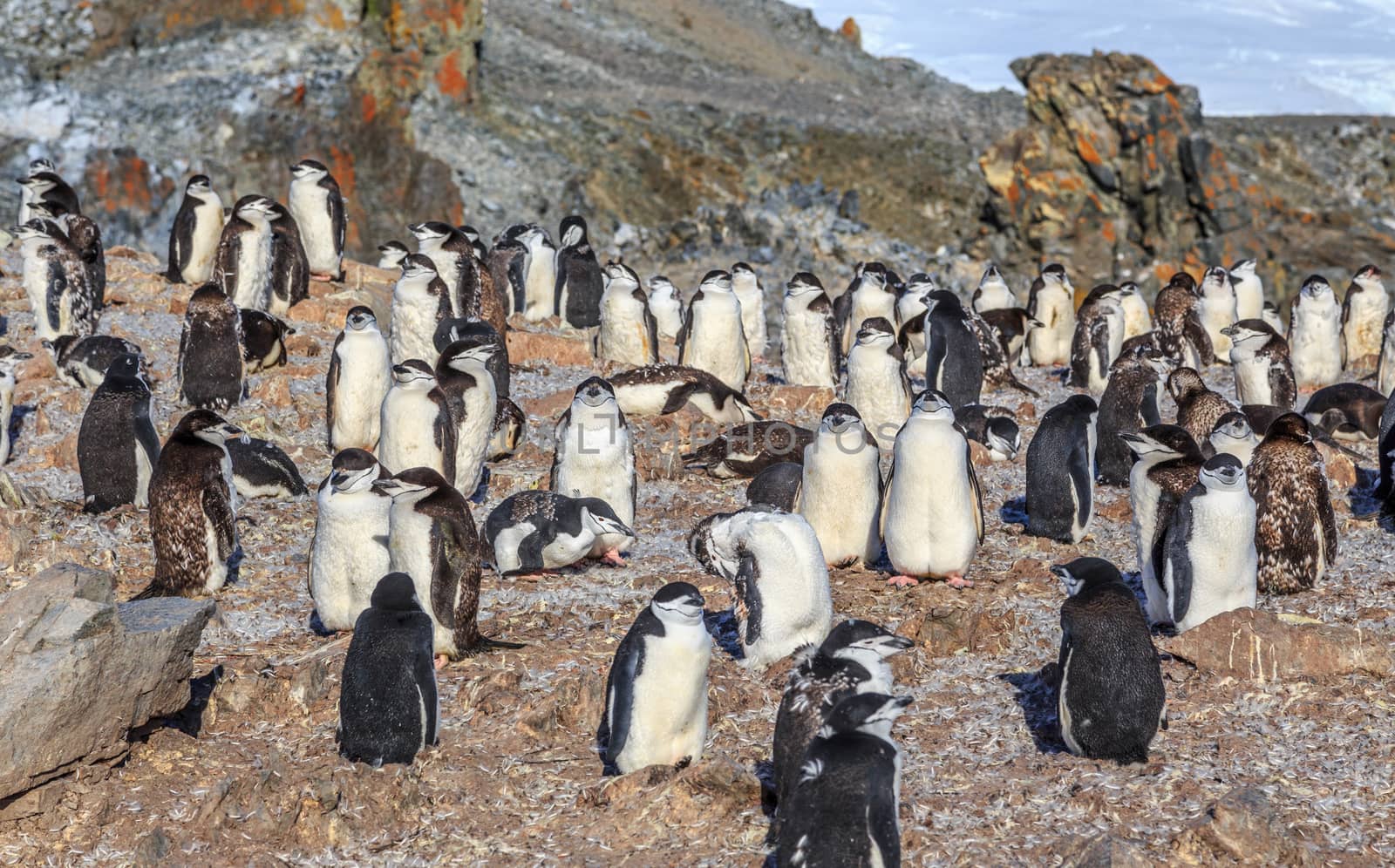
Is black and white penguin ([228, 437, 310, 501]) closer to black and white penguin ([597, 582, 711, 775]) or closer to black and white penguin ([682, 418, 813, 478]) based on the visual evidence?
black and white penguin ([682, 418, 813, 478])

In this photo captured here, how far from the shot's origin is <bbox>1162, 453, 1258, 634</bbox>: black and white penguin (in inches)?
284

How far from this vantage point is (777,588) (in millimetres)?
7047

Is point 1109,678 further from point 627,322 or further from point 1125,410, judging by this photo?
point 627,322

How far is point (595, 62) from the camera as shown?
4556cm

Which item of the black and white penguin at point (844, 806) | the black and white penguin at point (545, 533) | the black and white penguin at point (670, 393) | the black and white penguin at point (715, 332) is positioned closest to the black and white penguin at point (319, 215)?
the black and white penguin at point (715, 332)

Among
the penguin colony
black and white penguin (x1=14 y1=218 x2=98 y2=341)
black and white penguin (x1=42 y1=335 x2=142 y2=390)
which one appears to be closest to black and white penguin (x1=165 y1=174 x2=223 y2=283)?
the penguin colony

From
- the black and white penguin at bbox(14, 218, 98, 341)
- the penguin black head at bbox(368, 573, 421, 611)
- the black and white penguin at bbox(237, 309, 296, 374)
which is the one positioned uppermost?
the black and white penguin at bbox(14, 218, 98, 341)

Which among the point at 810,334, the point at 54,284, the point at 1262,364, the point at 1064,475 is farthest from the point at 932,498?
the point at 54,284

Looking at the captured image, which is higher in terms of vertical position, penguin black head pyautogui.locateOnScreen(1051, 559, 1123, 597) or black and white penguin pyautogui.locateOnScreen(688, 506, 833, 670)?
penguin black head pyautogui.locateOnScreen(1051, 559, 1123, 597)

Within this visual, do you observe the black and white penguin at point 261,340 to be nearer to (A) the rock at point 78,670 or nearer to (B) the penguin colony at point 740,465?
(B) the penguin colony at point 740,465

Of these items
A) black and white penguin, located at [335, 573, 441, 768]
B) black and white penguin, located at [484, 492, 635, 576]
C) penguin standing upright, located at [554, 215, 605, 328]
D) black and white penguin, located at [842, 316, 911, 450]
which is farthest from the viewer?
penguin standing upright, located at [554, 215, 605, 328]

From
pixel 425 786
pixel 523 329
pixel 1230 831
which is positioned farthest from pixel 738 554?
pixel 523 329

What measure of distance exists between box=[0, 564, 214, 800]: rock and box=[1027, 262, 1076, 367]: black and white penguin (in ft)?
43.8

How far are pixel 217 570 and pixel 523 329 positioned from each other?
8.61m
